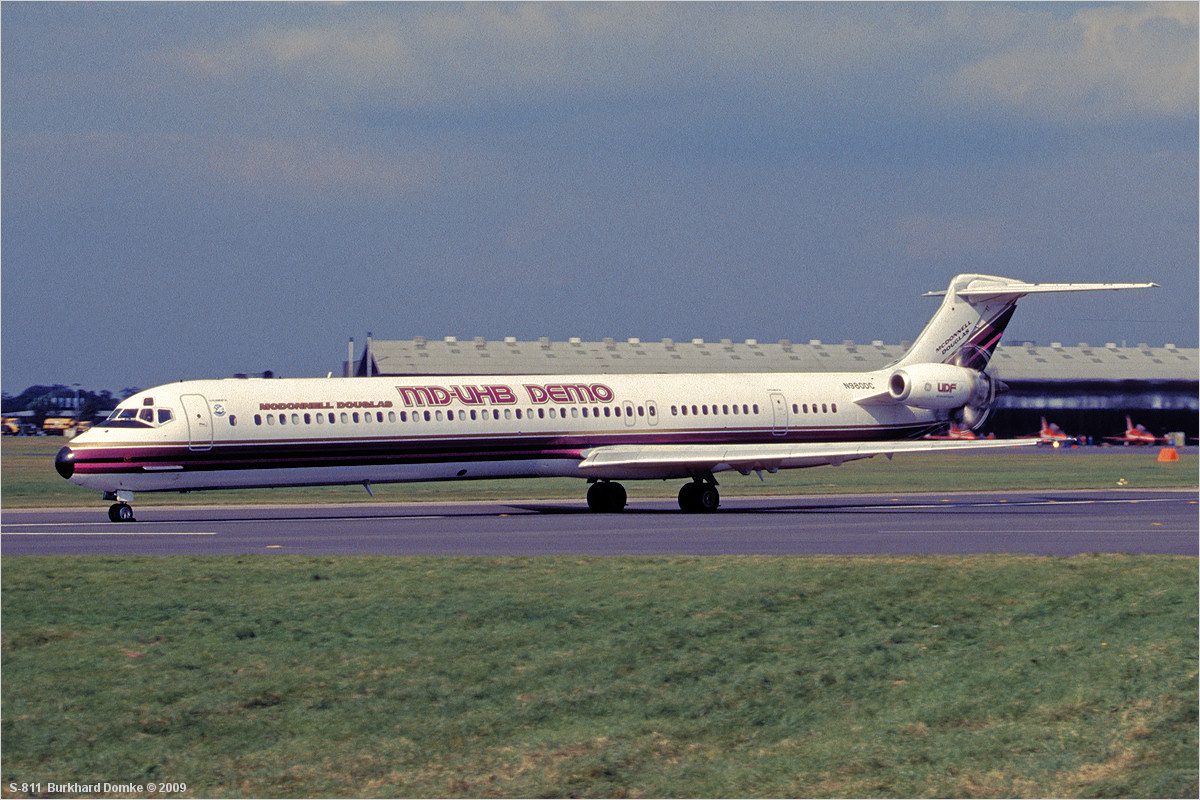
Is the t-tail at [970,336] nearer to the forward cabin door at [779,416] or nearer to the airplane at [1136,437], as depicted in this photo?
the forward cabin door at [779,416]

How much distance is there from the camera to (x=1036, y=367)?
11488cm

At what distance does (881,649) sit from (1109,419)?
107m

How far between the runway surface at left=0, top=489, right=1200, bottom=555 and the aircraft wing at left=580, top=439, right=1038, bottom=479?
1194 mm

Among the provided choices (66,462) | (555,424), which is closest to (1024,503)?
(555,424)

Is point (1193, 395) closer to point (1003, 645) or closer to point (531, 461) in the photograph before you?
point (531, 461)

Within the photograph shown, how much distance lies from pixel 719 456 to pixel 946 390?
7.59 m

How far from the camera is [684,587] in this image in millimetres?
16844

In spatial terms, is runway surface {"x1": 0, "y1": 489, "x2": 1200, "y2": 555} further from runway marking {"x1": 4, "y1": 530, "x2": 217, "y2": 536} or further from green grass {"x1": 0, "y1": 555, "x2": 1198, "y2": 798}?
green grass {"x1": 0, "y1": 555, "x2": 1198, "y2": 798}

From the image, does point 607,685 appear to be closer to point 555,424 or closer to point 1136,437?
point 555,424

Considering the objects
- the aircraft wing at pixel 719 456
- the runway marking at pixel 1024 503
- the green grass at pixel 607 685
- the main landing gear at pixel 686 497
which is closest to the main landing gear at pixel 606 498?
the main landing gear at pixel 686 497

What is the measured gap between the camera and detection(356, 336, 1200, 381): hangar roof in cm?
9469

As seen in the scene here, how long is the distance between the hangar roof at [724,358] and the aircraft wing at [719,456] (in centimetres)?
5615

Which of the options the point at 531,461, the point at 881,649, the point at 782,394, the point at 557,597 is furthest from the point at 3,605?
the point at 782,394

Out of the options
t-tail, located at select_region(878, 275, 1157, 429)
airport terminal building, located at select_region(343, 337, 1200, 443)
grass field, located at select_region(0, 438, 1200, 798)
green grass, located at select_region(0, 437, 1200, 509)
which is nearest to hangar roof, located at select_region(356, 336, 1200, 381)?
airport terminal building, located at select_region(343, 337, 1200, 443)
